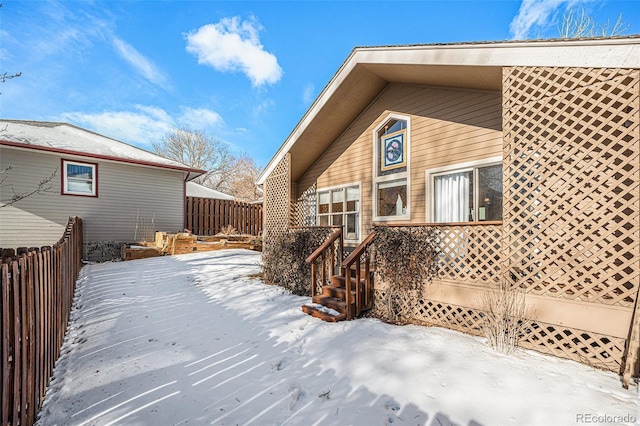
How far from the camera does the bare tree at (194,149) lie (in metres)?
33.4

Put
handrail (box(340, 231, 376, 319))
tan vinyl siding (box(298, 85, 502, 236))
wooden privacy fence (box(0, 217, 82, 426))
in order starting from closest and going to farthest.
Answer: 1. wooden privacy fence (box(0, 217, 82, 426))
2. handrail (box(340, 231, 376, 319))
3. tan vinyl siding (box(298, 85, 502, 236))

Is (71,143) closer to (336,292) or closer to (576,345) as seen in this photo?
(336,292)

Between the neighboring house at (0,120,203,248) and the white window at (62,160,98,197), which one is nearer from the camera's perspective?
the neighboring house at (0,120,203,248)

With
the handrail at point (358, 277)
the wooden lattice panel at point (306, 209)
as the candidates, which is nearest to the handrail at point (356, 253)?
the handrail at point (358, 277)

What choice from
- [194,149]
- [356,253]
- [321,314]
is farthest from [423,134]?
[194,149]

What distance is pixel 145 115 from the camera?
32.3 meters

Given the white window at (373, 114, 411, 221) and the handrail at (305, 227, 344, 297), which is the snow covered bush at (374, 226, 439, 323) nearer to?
the handrail at (305, 227, 344, 297)

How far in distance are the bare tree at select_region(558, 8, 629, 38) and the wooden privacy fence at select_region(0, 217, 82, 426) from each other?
18487 millimetres

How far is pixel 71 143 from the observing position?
11.5m

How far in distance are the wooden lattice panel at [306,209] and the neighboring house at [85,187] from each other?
6.44 meters

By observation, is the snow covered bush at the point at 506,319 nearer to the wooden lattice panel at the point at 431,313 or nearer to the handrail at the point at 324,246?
the wooden lattice panel at the point at 431,313

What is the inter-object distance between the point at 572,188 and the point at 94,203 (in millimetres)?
14056

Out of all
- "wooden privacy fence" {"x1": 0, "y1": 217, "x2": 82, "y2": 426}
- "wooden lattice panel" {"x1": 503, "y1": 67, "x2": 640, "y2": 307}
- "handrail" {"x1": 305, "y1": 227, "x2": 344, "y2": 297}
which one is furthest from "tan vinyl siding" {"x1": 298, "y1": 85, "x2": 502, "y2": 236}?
"wooden privacy fence" {"x1": 0, "y1": 217, "x2": 82, "y2": 426}

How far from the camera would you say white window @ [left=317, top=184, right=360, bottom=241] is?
808cm
